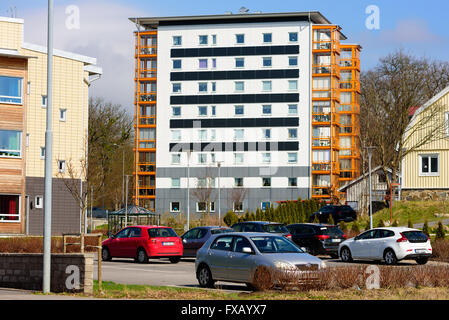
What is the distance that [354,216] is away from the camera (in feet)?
195

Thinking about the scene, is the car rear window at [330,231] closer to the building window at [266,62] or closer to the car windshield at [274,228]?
the car windshield at [274,228]

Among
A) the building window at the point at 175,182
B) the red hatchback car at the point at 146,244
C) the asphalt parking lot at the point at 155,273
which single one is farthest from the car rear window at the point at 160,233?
the building window at the point at 175,182

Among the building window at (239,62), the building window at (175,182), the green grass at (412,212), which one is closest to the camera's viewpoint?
the green grass at (412,212)

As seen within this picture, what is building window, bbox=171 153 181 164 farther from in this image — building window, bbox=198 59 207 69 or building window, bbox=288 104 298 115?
building window, bbox=288 104 298 115

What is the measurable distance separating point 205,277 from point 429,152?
42729mm

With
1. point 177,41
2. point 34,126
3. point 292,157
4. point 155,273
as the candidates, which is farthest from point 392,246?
point 177,41

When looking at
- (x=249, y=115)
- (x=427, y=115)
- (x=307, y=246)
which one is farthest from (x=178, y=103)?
(x=307, y=246)

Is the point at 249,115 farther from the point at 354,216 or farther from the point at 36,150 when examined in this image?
the point at 36,150

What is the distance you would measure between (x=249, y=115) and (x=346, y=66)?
50.4 feet

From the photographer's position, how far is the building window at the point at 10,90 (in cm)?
4634

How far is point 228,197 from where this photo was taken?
95875 millimetres

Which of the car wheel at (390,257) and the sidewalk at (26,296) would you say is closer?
the sidewalk at (26,296)

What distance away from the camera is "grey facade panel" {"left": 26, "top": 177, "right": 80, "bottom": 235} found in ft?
169

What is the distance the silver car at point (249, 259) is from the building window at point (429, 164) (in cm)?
4194
